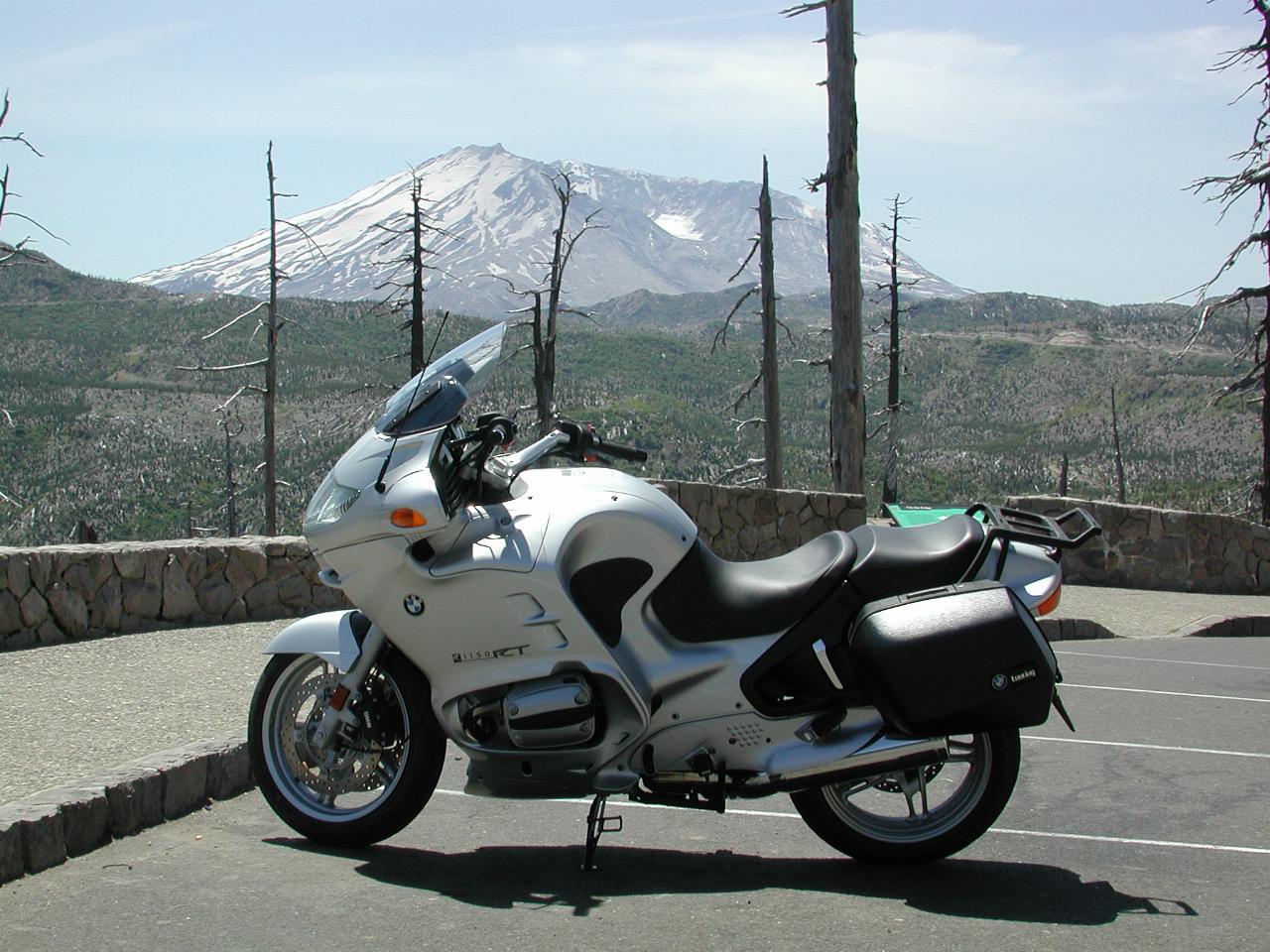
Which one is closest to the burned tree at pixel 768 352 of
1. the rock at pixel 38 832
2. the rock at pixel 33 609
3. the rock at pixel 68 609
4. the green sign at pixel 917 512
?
the rock at pixel 68 609

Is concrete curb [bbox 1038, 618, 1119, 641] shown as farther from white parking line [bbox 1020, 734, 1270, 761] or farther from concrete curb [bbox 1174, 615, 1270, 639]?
white parking line [bbox 1020, 734, 1270, 761]

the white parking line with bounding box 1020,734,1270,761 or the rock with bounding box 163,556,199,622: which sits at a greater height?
the rock with bounding box 163,556,199,622

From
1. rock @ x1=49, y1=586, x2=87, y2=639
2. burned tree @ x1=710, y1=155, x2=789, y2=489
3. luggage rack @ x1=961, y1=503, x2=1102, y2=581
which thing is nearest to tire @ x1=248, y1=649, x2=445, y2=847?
luggage rack @ x1=961, y1=503, x2=1102, y2=581

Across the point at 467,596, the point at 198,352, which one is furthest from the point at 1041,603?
the point at 198,352

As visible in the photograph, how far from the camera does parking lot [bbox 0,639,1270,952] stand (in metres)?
4.51

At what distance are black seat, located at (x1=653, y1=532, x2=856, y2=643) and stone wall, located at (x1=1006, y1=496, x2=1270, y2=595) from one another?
1403cm

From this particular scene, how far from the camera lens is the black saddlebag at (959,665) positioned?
499 centimetres

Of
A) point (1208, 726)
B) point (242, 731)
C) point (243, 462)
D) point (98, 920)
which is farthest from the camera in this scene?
point (243, 462)

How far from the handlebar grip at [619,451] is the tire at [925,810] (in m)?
1.34

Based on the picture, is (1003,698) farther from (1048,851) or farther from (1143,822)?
(1143,822)

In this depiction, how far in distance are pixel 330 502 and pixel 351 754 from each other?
938 mm

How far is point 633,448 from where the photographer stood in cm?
559

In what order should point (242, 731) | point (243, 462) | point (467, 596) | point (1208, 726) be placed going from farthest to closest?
point (243, 462) < point (1208, 726) < point (242, 731) < point (467, 596)

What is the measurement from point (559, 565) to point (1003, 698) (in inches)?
62.1
